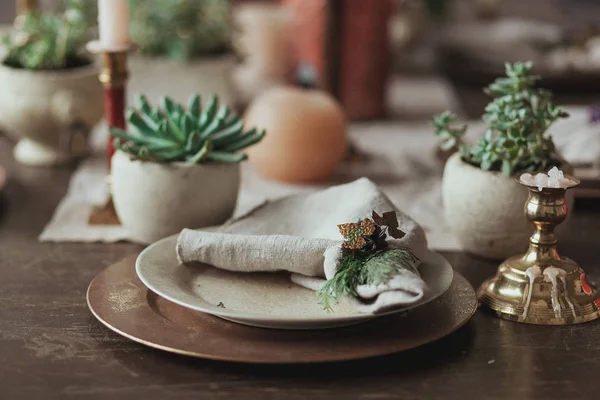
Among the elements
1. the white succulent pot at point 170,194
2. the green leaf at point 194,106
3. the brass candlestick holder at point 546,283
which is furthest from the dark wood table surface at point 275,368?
the green leaf at point 194,106

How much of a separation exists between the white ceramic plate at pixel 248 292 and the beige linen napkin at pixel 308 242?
0.04 ft

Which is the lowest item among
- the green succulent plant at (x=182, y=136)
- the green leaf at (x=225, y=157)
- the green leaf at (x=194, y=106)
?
the green leaf at (x=225, y=157)

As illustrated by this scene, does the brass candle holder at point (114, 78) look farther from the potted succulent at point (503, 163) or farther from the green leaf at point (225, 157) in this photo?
the potted succulent at point (503, 163)

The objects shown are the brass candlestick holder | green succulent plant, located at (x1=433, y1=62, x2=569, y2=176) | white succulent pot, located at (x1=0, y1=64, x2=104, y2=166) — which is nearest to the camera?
the brass candlestick holder

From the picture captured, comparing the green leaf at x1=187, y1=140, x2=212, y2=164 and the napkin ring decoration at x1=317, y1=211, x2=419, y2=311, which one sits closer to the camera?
the napkin ring decoration at x1=317, y1=211, x2=419, y2=311

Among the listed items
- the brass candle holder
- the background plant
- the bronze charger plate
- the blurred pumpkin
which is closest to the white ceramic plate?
the bronze charger plate

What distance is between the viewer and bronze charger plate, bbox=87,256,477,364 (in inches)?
27.7

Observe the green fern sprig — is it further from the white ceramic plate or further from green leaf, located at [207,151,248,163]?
green leaf, located at [207,151,248,163]

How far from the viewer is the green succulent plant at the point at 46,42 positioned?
1.25 meters

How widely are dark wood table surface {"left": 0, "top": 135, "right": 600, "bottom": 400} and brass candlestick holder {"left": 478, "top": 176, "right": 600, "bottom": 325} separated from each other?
1 centimetres

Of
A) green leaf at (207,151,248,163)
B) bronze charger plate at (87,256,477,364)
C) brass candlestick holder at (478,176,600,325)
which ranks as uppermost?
green leaf at (207,151,248,163)

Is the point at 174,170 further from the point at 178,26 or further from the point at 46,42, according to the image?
the point at 178,26

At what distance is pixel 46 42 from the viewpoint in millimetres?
1266

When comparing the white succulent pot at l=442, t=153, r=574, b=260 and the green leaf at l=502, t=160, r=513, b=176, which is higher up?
the green leaf at l=502, t=160, r=513, b=176
